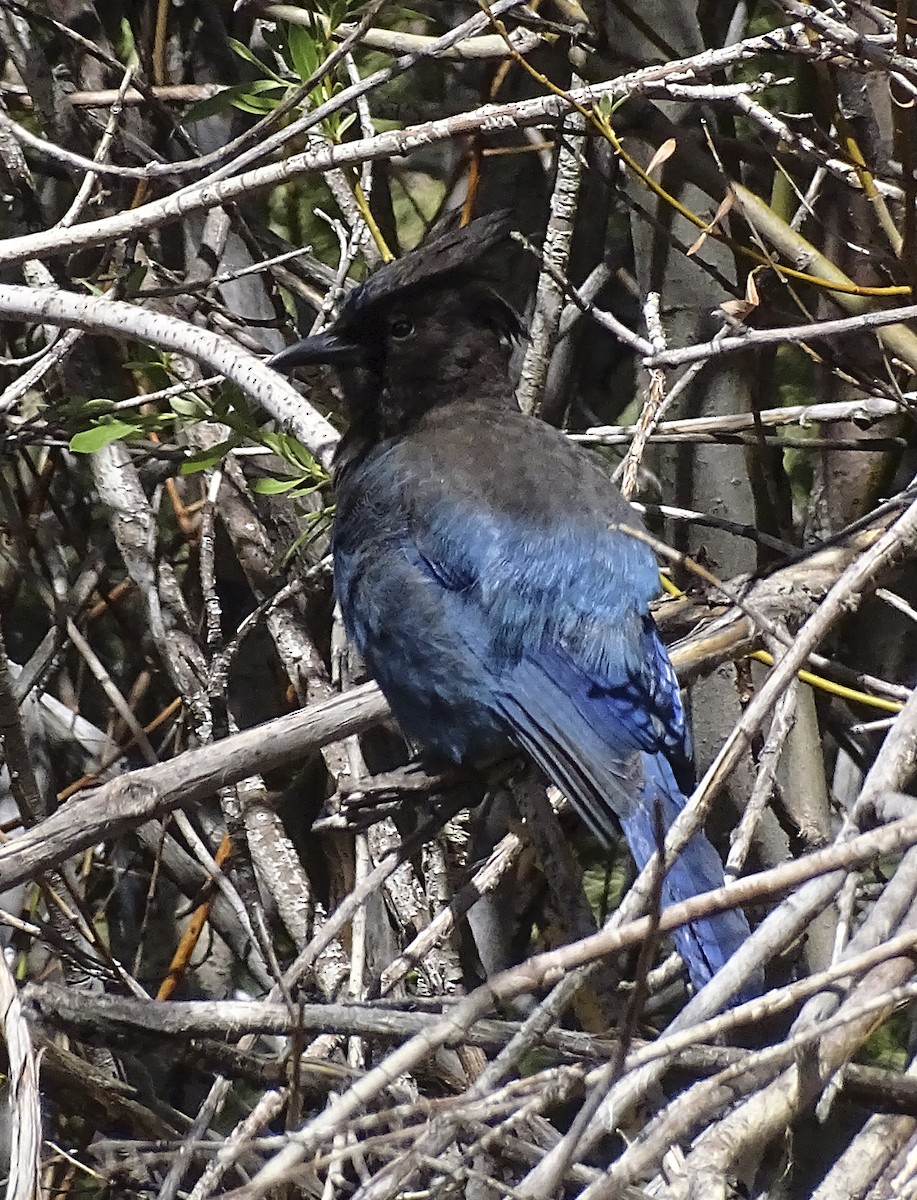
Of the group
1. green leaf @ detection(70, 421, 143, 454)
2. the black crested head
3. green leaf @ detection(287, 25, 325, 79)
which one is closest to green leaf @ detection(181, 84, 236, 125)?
green leaf @ detection(287, 25, 325, 79)

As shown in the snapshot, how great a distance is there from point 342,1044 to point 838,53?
1990mm

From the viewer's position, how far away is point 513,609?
236cm

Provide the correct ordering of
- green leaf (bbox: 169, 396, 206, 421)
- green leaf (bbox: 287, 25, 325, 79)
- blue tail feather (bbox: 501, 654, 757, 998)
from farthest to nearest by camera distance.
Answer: green leaf (bbox: 169, 396, 206, 421), green leaf (bbox: 287, 25, 325, 79), blue tail feather (bbox: 501, 654, 757, 998)

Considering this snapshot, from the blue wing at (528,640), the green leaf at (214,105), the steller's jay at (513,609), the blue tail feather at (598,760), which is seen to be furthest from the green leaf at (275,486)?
the green leaf at (214,105)

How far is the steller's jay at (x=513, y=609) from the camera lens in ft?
7.44

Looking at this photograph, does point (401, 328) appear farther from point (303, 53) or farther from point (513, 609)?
point (513, 609)

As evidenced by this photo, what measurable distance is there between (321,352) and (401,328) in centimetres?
17

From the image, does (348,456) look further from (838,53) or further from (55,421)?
(838,53)

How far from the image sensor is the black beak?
2.58m

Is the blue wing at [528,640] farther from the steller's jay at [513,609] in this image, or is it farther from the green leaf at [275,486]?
the green leaf at [275,486]

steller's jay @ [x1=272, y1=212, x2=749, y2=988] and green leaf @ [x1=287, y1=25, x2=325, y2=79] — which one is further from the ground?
green leaf @ [x1=287, y1=25, x2=325, y2=79]

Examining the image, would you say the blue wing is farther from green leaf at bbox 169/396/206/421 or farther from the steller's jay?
green leaf at bbox 169/396/206/421

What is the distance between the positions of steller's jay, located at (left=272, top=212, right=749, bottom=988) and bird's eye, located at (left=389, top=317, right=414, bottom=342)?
0.28 ft

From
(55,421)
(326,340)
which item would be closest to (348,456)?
(326,340)
